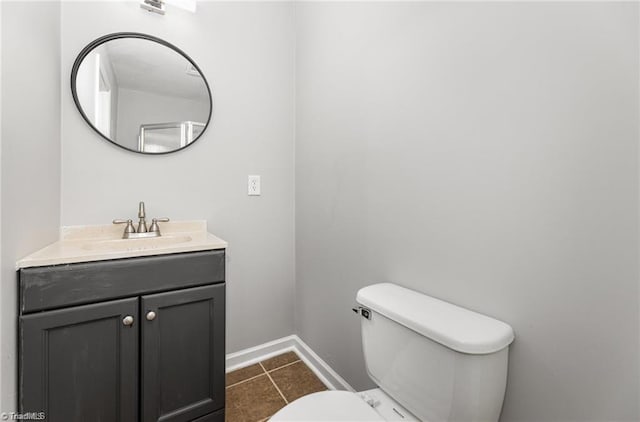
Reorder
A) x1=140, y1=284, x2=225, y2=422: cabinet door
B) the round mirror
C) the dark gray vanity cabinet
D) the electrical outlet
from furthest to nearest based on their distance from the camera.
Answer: the electrical outlet → the round mirror → x1=140, y1=284, x2=225, y2=422: cabinet door → the dark gray vanity cabinet

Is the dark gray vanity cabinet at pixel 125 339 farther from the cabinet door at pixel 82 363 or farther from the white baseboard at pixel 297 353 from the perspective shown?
the white baseboard at pixel 297 353

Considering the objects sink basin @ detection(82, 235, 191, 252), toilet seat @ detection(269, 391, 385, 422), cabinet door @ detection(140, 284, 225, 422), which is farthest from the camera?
sink basin @ detection(82, 235, 191, 252)

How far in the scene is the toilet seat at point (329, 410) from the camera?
2.64ft

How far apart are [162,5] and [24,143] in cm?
98

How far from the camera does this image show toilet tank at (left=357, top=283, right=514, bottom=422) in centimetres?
71

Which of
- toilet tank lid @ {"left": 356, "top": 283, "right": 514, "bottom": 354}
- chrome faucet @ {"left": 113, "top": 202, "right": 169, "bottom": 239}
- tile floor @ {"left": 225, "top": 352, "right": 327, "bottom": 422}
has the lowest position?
tile floor @ {"left": 225, "top": 352, "right": 327, "bottom": 422}

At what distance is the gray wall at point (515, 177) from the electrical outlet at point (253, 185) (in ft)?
2.11

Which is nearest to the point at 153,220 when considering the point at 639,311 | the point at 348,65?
the point at 348,65

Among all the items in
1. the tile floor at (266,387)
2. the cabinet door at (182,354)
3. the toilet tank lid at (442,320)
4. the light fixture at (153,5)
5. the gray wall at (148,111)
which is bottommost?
the tile floor at (266,387)

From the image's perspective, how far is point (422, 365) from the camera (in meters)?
0.80

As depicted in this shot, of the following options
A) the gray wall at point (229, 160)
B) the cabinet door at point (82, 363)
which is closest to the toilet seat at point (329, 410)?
the cabinet door at point (82, 363)

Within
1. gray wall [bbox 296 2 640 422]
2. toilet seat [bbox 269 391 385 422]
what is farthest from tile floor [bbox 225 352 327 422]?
toilet seat [bbox 269 391 385 422]

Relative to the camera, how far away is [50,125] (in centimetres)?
114

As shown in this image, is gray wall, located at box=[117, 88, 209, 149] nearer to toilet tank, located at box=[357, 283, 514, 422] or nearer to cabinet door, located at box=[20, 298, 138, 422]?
cabinet door, located at box=[20, 298, 138, 422]
